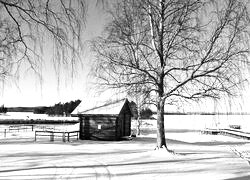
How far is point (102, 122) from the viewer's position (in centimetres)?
2575

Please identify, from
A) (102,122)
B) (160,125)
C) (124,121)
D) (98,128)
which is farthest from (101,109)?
(160,125)

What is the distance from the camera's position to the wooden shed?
25.3 m

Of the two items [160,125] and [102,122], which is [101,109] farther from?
[160,125]

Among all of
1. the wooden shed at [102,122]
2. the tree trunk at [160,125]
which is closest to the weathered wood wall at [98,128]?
the wooden shed at [102,122]

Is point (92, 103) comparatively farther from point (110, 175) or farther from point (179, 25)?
point (110, 175)

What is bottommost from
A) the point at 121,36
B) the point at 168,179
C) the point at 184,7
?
the point at 168,179

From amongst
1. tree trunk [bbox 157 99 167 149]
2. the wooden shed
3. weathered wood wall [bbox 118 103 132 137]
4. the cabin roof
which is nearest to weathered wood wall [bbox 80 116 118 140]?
the wooden shed

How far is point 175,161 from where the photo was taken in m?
13.6

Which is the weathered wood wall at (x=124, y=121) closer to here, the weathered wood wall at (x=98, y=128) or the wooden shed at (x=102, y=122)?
the wooden shed at (x=102, y=122)

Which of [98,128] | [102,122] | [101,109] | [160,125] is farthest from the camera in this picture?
[101,109]

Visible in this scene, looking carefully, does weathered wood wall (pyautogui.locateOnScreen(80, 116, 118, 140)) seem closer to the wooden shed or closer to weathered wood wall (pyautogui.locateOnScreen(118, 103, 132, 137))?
the wooden shed

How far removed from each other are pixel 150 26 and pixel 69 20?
39.0ft

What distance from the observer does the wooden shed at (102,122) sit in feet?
83.1

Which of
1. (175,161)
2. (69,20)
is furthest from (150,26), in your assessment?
(69,20)
